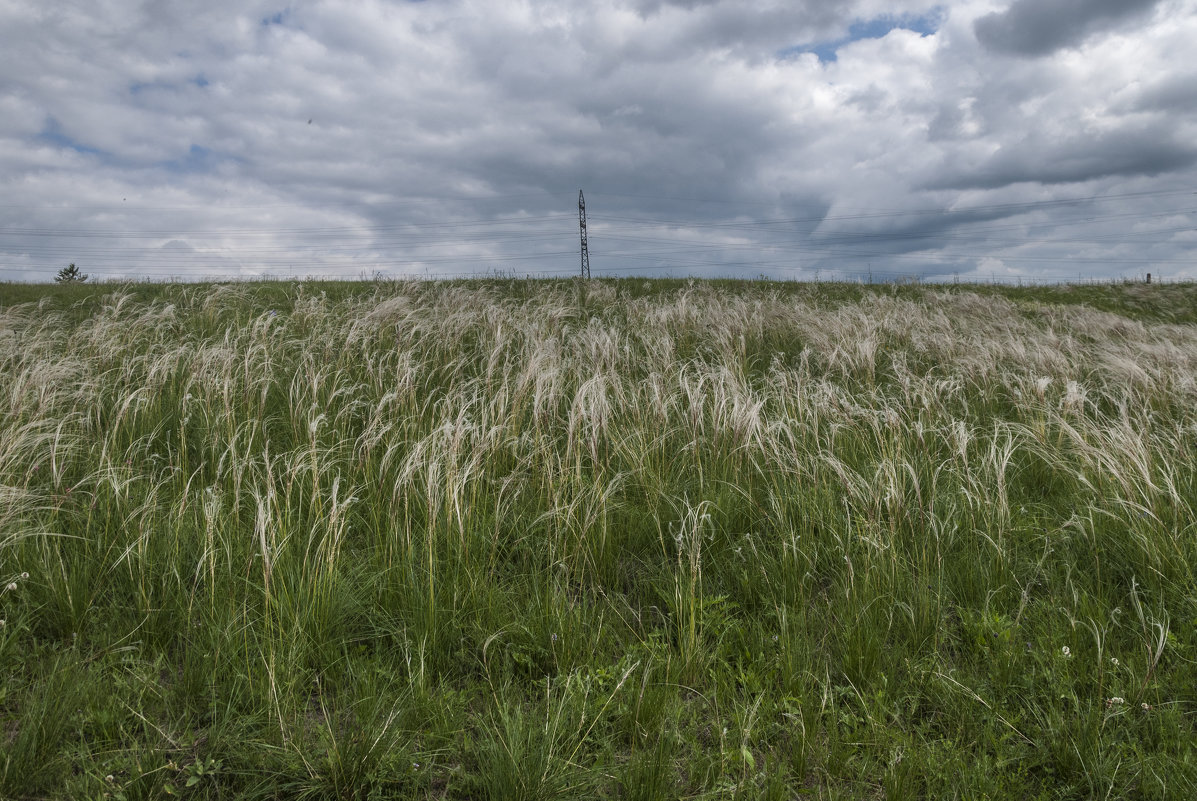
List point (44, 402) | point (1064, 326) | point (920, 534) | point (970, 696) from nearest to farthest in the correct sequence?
point (970, 696) → point (920, 534) → point (44, 402) → point (1064, 326)

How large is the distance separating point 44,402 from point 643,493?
399cm

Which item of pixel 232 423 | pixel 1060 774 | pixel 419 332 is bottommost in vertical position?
pixel 1060 774

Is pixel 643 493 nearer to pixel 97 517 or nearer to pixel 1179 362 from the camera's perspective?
pixel 97 517

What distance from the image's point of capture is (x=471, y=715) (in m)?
2.04

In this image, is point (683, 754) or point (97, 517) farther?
point (97, 517)

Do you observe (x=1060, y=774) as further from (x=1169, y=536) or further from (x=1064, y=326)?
(x=1064, y=326)

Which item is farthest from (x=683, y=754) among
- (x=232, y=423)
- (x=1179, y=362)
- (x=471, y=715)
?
(x=1179, y=362)

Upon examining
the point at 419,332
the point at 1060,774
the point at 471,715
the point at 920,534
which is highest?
the point at 419,332

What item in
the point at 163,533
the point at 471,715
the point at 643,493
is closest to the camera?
the point at 471,715

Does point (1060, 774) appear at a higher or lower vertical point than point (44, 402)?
lower

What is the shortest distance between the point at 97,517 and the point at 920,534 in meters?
4.27

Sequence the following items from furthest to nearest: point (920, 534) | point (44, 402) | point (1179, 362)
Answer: point (1179, 362), point (44, 402), point (920, 534)

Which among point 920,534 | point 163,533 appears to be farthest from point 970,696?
point 163,533

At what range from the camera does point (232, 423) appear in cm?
405
